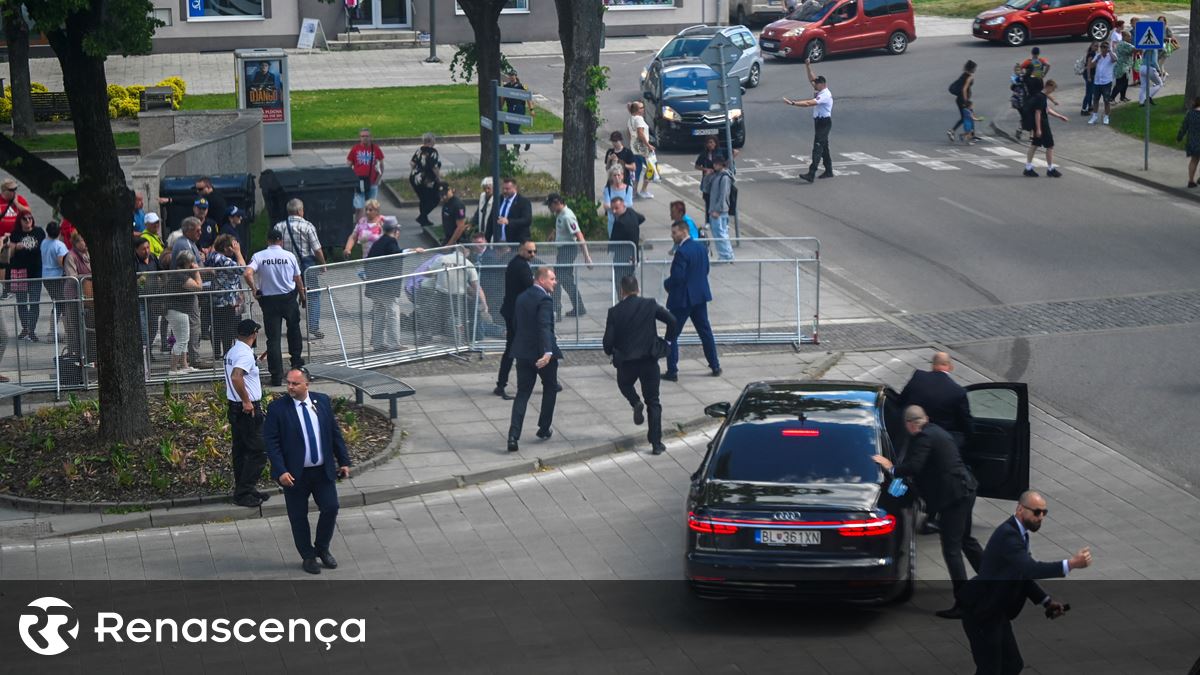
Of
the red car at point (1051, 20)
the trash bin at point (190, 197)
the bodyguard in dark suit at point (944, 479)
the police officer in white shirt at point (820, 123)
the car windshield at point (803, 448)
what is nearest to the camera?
the car windshield at point (803, 448)

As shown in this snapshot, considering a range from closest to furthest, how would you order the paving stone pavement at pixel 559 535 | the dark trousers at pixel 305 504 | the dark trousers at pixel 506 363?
the dark trousers at pixel 305 504 → the paving stone pavement at pixel 559 535 → the dark trousers at pixel 506 363

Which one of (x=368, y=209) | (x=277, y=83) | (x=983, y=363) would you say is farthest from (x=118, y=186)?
(x=277, y=83)

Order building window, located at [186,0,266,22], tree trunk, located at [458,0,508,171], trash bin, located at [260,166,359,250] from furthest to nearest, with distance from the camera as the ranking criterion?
building window, located at [186,0,266,22] → tree trunk, located at [458,0,508,171] → trash bin, located at [260,166,359,250]

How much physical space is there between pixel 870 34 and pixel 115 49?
3249 cm

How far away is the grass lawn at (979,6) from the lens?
49875 millimetres

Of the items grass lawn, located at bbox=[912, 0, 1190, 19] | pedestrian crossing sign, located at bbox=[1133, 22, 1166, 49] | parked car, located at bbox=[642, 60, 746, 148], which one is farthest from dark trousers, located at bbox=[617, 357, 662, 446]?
grass lawn, located at bbox=[912, 0, 1190, 19]

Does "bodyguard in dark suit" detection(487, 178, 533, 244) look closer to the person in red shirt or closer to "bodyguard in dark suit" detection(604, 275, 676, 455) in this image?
"bodyguard in dark suit" detection(604, 275, 676, 455)

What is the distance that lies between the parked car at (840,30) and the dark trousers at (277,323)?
1085 inches

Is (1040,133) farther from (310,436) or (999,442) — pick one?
(310,436)

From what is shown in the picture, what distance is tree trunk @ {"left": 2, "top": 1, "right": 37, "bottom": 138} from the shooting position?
31.2 metres

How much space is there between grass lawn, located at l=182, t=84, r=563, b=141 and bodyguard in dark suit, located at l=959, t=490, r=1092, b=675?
24.7m

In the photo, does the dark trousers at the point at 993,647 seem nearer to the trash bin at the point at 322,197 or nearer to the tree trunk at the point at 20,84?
the trash bin at the point at 322,197

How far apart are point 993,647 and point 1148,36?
22.4 meters

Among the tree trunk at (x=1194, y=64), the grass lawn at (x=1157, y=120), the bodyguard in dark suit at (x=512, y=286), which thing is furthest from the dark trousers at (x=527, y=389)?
the tree trunk at (x=1194, y=64)
